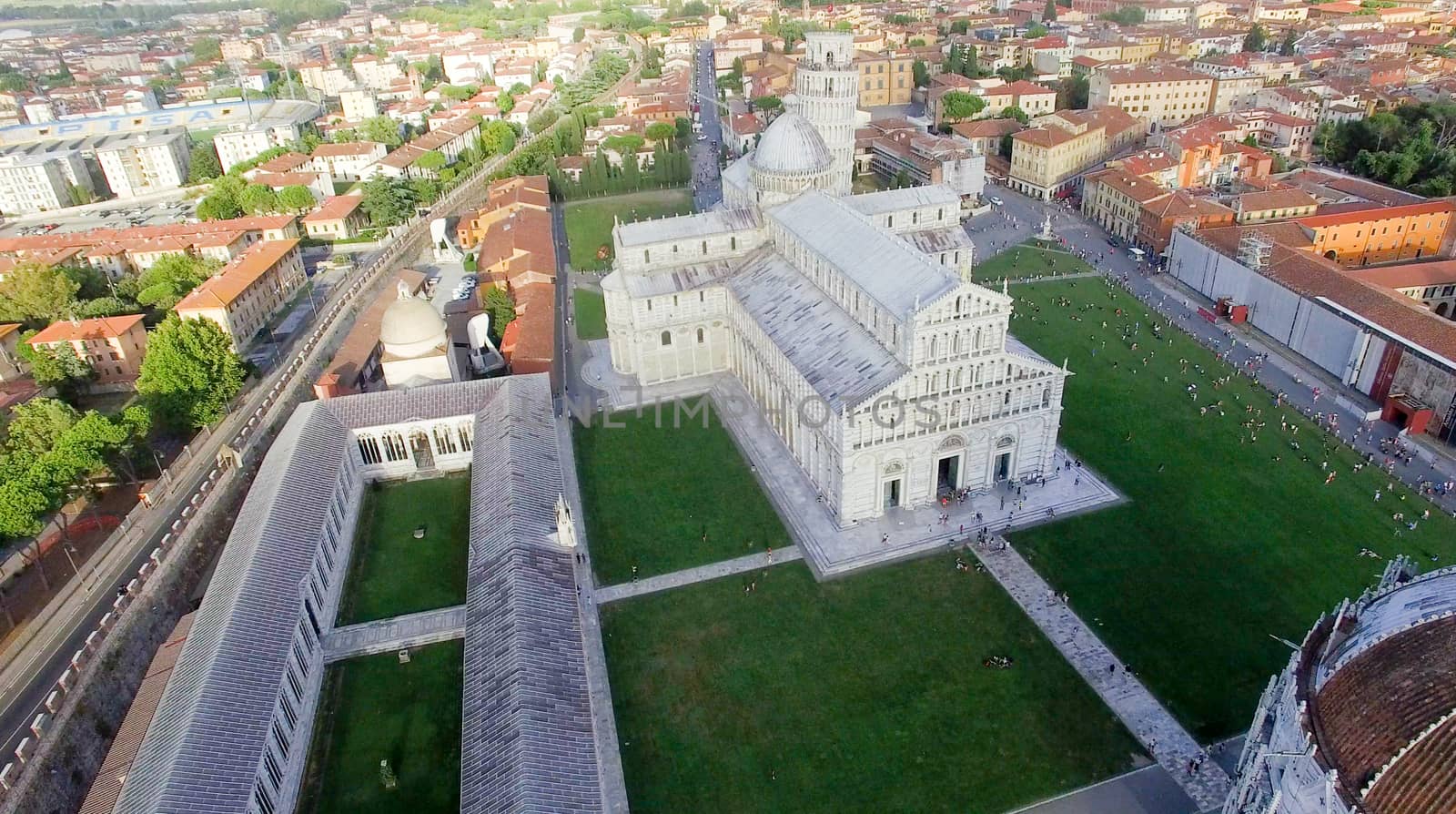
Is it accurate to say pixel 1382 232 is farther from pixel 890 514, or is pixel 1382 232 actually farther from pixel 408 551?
pixel 408 551

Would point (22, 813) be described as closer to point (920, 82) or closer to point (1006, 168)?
point (1006, 168)

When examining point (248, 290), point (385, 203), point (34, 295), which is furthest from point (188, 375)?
point (385, 203)

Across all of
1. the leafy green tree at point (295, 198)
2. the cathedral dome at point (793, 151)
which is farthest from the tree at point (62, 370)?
the cathedral dome at point (793, 151)

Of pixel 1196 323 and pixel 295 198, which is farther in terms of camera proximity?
pixel 295 198

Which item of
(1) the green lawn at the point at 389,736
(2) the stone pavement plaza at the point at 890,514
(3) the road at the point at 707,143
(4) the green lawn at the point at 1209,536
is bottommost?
(1) the green lawn at the point at 389,736

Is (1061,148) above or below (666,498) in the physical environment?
above

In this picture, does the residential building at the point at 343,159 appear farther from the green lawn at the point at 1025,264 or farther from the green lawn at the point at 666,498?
the green lawn at the point at 1025,264

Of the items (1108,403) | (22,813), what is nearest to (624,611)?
(22,813)
